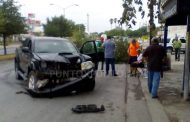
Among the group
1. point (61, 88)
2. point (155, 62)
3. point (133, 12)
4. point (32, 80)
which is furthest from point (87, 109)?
point (133, 12)

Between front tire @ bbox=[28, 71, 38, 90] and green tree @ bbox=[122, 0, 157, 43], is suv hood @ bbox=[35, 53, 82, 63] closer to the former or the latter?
front tire @ bbox=[28, 71, 38, 90]

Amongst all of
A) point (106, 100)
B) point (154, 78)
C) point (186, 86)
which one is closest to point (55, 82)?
point (106, 100)

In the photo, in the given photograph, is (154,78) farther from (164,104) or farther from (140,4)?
(140,4)

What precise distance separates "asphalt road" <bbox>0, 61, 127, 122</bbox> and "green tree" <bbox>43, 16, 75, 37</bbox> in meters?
56.6

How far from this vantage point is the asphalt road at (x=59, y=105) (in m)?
8.77

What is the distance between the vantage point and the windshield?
13214 mm

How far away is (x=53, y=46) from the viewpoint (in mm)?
13508

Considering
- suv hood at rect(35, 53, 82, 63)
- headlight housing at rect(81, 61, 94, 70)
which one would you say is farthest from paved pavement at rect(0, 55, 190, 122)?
suv hood at rect(35, 53, 82, 63)

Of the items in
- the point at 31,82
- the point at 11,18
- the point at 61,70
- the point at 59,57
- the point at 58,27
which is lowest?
the point at 31,82

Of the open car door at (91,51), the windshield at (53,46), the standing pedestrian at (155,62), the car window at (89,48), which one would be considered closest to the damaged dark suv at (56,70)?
the windshield at (53,46)

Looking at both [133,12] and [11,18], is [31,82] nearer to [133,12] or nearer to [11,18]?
[133,12]

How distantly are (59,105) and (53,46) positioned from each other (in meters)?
3.42

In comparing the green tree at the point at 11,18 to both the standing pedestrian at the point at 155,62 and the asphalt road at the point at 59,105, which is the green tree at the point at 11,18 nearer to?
the asphalt road at the point at 59,105

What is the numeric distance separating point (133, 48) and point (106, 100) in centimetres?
713
